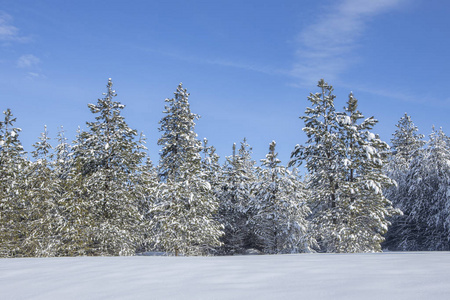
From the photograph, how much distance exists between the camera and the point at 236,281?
13.4 ft

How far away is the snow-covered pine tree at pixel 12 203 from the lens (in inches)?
790

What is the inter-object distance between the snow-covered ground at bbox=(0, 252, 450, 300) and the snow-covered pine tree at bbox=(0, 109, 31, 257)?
1711 centimetres

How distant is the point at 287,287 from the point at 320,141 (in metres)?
16.9

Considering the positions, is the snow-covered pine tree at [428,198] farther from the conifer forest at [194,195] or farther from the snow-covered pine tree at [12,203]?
the snow-covered pine tree at [12,203]

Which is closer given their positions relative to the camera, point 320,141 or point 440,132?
point 320,141

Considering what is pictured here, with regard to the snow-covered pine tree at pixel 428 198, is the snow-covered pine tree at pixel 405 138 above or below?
above

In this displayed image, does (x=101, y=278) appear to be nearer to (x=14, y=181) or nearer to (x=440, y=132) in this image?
(x=14, y=181)

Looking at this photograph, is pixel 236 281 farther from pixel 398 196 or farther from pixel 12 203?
pixel 398 196

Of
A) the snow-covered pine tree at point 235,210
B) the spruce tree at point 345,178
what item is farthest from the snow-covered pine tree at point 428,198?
the snow-covered pine tree at point 235,210

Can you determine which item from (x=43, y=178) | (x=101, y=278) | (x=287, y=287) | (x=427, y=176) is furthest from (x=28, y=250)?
(x=427, y=176)

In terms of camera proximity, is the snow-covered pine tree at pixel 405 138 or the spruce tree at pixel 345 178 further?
the snow-covered pine tree at pixel 405 138

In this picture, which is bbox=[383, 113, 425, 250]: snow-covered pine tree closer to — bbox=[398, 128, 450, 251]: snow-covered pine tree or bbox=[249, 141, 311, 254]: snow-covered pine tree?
bbox=[398, 128, 450, 251]: snow-covered pine tree

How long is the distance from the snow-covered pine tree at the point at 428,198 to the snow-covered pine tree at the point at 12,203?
2568 centimetres

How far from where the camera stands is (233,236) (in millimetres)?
28109
